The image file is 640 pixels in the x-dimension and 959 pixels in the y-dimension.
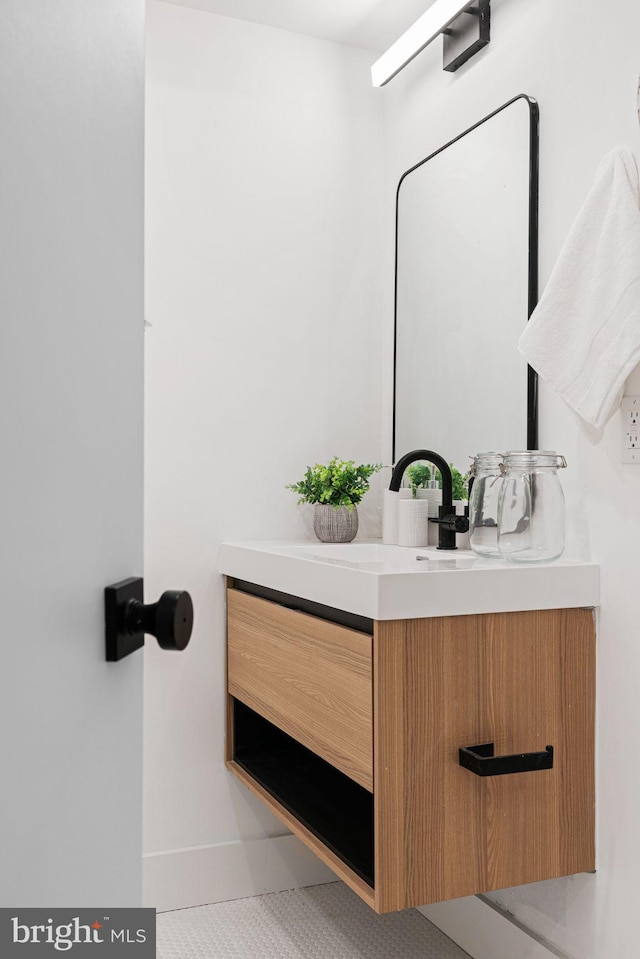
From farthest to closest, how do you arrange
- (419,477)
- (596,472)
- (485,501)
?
(419,477) < (485,501) < (596,472)

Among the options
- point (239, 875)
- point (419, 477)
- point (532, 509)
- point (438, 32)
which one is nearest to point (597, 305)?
→ point (532, 509)

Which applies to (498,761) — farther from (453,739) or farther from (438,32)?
(438,32)

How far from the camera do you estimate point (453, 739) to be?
1.50m

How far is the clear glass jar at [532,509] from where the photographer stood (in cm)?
166

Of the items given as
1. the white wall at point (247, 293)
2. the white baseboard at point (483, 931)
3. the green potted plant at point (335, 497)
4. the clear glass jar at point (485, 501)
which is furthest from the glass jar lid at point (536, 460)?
the white baseboard at point (483, 931)

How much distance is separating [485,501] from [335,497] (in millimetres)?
507

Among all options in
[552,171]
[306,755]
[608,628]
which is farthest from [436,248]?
[306,755]

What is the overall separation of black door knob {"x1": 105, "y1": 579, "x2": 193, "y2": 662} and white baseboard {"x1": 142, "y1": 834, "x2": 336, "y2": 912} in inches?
67.3

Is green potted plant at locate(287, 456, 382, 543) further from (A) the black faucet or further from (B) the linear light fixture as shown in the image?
(B) the linear light fixture

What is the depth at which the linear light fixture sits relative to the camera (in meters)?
1.97

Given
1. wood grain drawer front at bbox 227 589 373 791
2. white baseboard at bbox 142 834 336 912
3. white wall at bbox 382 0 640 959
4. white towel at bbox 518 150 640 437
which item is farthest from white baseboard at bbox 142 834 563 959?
white towel at bbox 518 150 640 437

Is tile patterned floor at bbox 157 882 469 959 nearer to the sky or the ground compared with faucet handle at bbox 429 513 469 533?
nearer to the ground

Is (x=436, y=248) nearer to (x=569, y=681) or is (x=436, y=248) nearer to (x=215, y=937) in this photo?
(x=569, y=681)

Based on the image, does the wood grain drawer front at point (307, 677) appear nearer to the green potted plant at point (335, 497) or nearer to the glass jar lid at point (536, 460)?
the green potted plant at point (335, 497)
